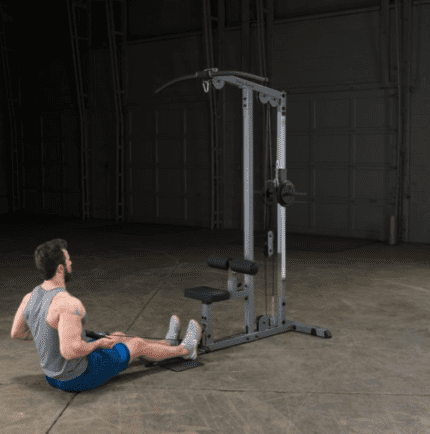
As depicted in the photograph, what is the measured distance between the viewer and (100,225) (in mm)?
15602

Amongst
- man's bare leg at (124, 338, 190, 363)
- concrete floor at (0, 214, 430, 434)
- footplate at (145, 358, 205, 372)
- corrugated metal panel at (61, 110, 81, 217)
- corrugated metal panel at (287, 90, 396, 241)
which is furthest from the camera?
corrugated metal panel at (61, 110, 81, 217)

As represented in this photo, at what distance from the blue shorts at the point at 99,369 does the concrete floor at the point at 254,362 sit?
7cm

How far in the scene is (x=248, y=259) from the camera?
18.1 feet

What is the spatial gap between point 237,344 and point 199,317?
1168 mm

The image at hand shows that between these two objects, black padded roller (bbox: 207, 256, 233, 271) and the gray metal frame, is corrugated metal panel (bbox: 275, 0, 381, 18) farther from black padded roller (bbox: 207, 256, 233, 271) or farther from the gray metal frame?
black padded roller (bbox: 207, 256, 233, 271)

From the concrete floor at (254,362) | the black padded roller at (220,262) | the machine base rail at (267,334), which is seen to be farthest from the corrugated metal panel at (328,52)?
the black padded roller at (220,262)

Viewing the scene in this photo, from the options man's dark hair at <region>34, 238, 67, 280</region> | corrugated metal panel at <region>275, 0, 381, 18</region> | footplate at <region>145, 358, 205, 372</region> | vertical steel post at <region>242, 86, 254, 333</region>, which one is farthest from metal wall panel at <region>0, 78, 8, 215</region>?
man's dark hair at <region>34, 238, 67, 280</region>

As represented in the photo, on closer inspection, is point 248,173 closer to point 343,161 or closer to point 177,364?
point 177,364

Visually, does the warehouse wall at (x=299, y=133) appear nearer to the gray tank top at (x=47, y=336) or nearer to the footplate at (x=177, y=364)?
the footplate at (x=177, y=364)

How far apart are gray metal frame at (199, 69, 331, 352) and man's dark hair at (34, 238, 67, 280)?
163 cm

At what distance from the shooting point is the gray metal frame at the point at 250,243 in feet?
17.5

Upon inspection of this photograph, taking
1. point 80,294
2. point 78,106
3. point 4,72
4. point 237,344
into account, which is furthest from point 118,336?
point 4,72

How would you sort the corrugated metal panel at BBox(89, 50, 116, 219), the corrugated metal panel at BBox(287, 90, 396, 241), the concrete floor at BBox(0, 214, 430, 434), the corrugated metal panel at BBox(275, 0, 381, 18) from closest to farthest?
1. the concrete floor at BBox(0, 214, 430, 434)
2. the corrugated metal panel at BBox(287, 90, 396, 241)
3. the corrugated metal panel at BBox(275, 0, 381, 18)
4. the corrugated metal panel at BBox(89, 50, 116, 219)

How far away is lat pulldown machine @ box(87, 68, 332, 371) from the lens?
5258 mm
